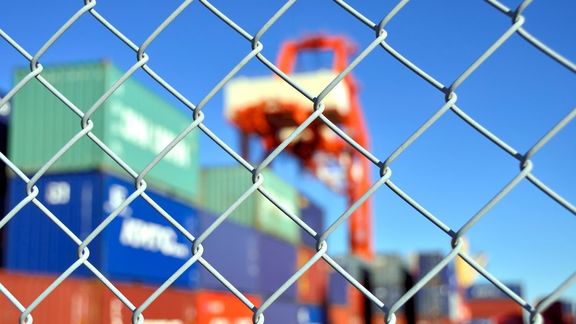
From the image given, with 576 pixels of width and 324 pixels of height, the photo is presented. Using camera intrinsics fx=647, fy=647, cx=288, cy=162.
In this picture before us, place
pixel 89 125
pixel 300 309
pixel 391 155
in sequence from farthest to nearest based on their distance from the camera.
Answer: pixel 300 309 < pixel 89 125 < pixel 391 155

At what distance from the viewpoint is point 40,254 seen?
1428 centimetres

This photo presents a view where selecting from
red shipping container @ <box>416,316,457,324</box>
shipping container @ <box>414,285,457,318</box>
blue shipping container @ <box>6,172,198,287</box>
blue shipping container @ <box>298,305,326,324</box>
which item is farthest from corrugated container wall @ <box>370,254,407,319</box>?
blue shipping container @ <box>6,172,198,287</box>

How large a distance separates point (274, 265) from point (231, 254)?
4.46 metres

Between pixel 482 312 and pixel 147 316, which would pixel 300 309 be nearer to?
pixel 147 316

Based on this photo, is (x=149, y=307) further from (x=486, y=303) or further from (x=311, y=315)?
(x=486, y=303)

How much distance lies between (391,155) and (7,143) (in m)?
17.0

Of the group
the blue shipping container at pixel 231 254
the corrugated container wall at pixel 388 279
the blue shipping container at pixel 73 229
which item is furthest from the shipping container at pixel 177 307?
the corrugated container wall at pixel 388 279

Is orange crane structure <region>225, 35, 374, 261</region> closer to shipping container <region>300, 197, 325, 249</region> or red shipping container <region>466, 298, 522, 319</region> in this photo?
shipping container <region>300, 197, 325, 249</region>

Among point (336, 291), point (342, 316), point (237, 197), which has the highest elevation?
point (336, 291)

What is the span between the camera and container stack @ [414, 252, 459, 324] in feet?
118

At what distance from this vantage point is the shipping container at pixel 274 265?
2355 centimetres

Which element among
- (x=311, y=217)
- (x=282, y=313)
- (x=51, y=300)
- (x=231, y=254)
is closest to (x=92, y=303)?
(x=51, y=300)

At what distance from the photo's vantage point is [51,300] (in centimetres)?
1149

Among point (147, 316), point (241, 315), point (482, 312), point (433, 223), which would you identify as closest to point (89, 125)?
point (433, 223)
